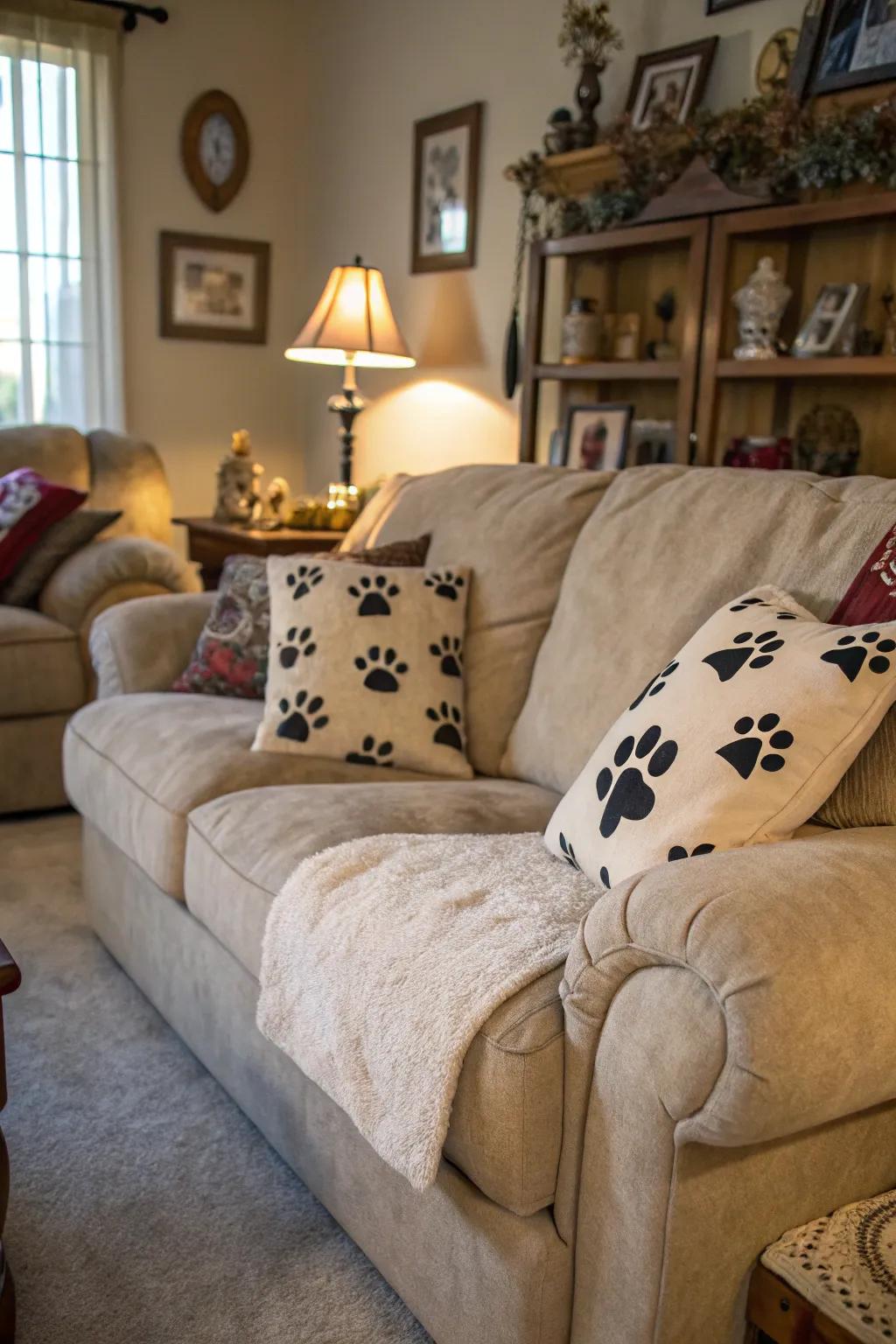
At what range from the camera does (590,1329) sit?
1.18 m

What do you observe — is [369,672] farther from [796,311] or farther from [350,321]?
[350,321]

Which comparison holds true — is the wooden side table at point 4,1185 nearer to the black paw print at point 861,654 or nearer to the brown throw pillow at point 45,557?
the black paw print at point 861,654

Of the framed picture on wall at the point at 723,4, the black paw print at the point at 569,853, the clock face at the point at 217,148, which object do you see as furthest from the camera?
the clock face at the point at 217,148

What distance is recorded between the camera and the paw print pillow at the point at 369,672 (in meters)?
2.03

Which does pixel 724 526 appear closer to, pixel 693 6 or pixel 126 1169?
pixel 126 1169

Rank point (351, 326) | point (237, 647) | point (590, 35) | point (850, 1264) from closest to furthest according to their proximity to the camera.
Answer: point (850, 1264)
point (237, 647)
point (590, 35)
point (351, 326)

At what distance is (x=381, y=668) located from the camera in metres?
2.04

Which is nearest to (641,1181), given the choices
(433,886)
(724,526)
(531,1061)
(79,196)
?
(531,1061)

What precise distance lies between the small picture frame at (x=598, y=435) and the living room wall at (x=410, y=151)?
498mm

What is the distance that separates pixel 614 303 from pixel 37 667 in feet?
5.99

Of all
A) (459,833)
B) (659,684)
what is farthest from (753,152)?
(459,833)

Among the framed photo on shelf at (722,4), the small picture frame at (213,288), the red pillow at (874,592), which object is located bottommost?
the red pillow at (874,592)

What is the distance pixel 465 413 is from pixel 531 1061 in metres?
3.02

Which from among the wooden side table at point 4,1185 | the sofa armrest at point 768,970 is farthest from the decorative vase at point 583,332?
the wooden side table at point 4,1185
